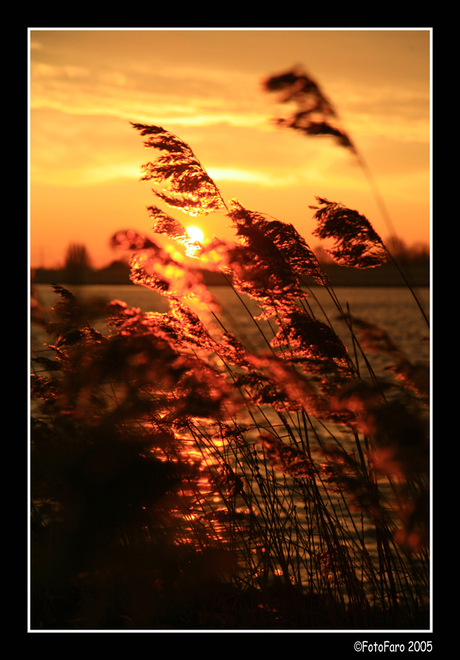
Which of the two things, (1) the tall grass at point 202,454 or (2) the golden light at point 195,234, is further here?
(2) the golden light at point 195,234

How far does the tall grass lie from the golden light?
69mm

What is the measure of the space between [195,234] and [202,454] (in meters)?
1.44

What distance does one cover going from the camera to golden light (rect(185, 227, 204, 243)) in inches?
116

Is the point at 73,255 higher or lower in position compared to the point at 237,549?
higher

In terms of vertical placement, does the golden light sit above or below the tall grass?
above

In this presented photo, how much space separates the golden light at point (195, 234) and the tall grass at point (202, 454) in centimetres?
7

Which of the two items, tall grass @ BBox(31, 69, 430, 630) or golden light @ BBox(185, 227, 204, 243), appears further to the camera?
golden light @ BBox(185, 227, 204, 243)

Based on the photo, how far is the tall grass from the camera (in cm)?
250

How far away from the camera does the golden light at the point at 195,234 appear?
2.95m

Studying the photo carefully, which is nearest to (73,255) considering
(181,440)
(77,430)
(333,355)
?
(77,430)

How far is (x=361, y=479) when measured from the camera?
248 centimetres
